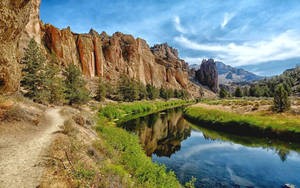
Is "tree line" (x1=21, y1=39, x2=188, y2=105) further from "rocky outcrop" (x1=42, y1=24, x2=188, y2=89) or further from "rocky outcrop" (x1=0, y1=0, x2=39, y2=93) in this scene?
"rocky outcrop" (x1=42, y1=24, x2=188, y2=89)

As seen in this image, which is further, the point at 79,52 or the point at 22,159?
the point at 79,52

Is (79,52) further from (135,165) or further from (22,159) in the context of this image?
(22,159)

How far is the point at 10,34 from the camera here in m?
8.19

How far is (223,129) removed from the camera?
25.9 metres

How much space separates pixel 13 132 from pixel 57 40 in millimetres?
71157

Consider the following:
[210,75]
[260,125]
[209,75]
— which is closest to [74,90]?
[260,125]

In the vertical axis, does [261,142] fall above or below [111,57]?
below

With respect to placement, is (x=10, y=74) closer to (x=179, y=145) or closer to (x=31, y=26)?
(x=179, y=145)

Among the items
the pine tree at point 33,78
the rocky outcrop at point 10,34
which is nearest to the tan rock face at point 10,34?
the rocky outcrop at point 10,34

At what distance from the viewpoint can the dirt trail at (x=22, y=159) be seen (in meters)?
5.14

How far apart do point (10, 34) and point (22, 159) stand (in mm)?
6509

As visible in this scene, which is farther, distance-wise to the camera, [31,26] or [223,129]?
[31,26]

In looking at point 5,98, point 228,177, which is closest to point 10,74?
point 5,98

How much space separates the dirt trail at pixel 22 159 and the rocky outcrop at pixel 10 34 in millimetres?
3662
